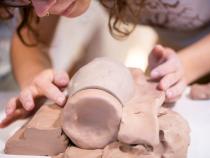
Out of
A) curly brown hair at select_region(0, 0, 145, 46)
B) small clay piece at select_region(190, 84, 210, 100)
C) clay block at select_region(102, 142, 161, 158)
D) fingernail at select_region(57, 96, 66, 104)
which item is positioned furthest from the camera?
curly brown hair at select_region(0, 0, 145, 46)

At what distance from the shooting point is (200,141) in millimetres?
625

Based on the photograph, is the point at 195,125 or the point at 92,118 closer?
the point at 92,118

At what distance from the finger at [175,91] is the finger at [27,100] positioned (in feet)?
0.84

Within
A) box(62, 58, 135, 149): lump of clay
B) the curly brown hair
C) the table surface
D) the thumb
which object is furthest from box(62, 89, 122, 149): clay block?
the curly brown hair

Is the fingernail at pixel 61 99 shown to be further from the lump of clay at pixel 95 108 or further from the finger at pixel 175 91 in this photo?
the finger at pixel 175 91

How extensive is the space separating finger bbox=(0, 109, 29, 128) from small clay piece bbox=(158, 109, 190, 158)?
0.92 ft

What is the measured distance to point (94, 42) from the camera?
966 mm

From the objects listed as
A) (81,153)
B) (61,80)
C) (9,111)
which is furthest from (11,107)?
(81,153)

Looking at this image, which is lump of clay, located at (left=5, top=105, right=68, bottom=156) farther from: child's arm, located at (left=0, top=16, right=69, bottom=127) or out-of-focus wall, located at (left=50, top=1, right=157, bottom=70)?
out-of-focus wall, located at (left=50, top=1, right=157, bottom=70)

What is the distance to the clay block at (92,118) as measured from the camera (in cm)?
54

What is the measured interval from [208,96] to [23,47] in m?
0.50

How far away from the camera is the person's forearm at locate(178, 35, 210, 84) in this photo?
845mm

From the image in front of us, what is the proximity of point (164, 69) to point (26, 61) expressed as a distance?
15.1 inches

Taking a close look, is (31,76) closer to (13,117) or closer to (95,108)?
(13,117)
